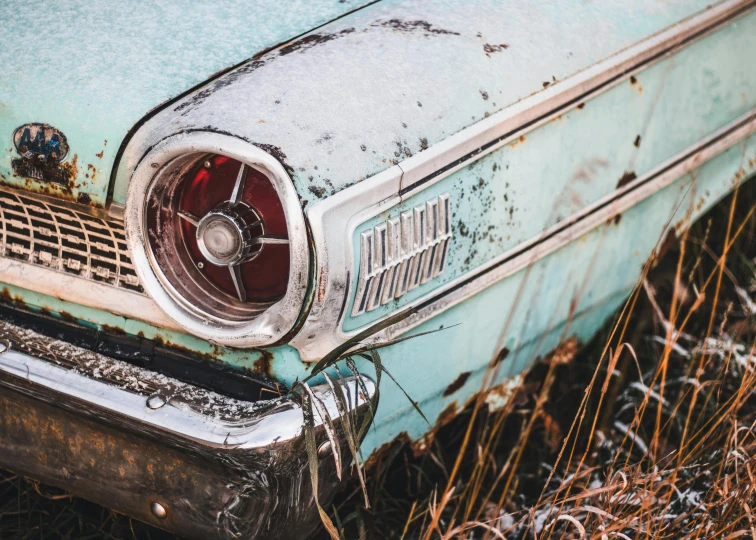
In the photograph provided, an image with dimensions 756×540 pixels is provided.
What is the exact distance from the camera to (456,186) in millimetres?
1662

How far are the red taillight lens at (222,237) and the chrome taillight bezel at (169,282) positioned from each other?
0.02 meters

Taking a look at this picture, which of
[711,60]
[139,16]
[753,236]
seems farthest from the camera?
[753,236]

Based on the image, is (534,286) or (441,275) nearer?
(441,275)

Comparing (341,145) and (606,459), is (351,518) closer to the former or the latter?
(606,459)

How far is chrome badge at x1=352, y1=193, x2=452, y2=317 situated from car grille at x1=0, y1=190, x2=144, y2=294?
454 mm

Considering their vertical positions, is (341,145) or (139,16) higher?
(139,16)

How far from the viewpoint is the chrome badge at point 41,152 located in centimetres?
162

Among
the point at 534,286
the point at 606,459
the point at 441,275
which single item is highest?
the point at 441,275

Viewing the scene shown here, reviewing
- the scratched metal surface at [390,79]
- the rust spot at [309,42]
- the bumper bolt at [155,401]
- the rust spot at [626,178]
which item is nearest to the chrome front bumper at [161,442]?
the bumper bolt at [155,401]

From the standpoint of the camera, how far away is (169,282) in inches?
62.2

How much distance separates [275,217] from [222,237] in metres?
0.10

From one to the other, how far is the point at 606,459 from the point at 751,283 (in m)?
0.91

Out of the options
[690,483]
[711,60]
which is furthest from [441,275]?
[711,60]

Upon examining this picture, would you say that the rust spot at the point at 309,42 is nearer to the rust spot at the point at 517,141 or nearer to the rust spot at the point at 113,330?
the rust spot at the point at 517,141
